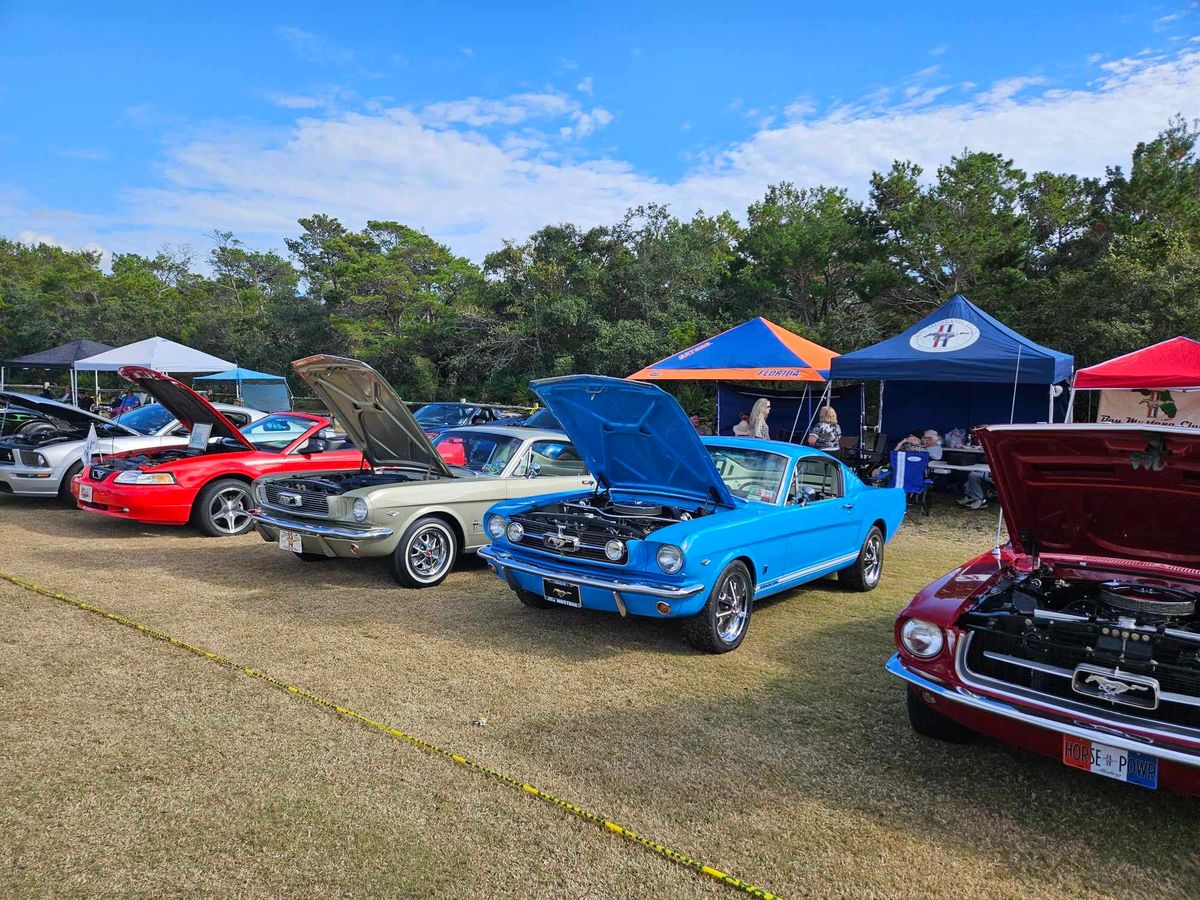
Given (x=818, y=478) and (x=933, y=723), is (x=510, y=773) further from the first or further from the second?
(x=818, y=478)

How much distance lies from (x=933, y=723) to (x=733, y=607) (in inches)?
65.4

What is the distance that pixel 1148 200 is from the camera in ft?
77.5

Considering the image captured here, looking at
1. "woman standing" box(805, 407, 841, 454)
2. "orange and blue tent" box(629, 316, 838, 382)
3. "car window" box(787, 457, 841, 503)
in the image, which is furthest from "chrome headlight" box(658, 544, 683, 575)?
"orange and blue tent" box(629, 316, 838, 382)

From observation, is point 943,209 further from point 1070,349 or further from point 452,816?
point 452,816

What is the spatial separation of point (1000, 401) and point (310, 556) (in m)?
12.6

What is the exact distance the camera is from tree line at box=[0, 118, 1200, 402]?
64.8ft

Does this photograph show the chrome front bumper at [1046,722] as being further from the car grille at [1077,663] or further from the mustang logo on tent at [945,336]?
the mustang logo on tent at [945,336]

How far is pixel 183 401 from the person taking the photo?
888cm

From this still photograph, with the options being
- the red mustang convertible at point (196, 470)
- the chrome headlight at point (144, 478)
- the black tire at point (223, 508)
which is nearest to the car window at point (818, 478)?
the red mustang convertible at point (196, 470)

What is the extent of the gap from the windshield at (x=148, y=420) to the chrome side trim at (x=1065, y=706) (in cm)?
1127

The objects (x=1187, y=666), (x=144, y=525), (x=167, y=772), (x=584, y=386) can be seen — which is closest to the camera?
(x=1187, y=666)

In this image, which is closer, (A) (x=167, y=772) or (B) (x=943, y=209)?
(A) (x=167, y=772)

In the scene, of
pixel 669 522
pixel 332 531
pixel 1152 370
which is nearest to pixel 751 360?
pixel 1152 370

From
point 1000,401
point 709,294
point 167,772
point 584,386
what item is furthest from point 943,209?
point 167,772
